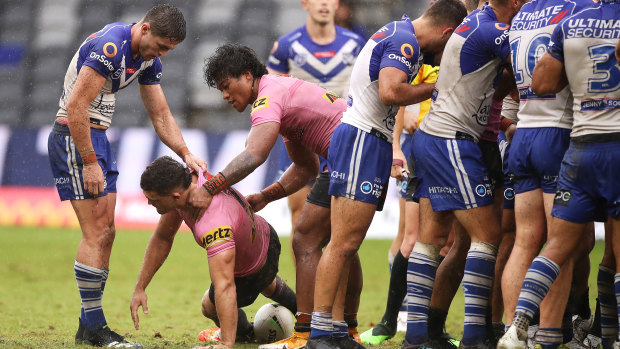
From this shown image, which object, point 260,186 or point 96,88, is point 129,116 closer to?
point 260,186

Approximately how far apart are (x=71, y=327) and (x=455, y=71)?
392cm

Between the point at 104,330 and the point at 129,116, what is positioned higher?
the point at 129,116

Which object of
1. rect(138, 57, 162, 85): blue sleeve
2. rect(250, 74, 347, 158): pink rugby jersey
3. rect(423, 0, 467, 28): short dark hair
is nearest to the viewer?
rect(423, 0, 467, 28): short dark hair

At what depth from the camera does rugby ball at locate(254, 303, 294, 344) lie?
6.27 m

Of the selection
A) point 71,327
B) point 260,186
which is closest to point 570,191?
point 71,327

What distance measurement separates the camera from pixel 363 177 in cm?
526

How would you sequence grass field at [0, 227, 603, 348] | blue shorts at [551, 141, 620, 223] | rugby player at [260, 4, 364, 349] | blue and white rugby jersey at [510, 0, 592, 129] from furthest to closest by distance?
1. rugby player at [260, 4, 364, 349]
2. grass field at [0, 227, 603, 348]
3. blue and white rugby jersey at [510, 0, 592, 129]
4. blue shorts at [551, 141, 620, 223]

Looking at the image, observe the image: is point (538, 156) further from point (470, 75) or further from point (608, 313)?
point (608, 313)

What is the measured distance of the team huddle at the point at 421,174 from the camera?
4.70m

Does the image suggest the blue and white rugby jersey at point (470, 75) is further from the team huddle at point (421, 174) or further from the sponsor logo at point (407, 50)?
the sponsor logo at point (407, 50)

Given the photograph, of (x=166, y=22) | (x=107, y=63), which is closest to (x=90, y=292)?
(x=107, y=63)

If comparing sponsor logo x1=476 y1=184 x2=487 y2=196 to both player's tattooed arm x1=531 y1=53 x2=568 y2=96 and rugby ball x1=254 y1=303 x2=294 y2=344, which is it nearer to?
player's tattooed arm x1=531 y1=53 x2=568 y2=96

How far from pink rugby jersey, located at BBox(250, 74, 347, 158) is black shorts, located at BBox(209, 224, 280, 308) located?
80cm

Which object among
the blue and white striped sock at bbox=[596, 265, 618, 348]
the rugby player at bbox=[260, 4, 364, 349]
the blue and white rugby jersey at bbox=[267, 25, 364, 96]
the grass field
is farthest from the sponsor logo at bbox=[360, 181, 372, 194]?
the blue and white rugby jersey at bbox=[267, 25, 364, 96]
